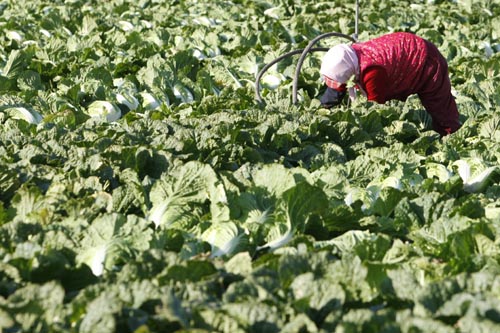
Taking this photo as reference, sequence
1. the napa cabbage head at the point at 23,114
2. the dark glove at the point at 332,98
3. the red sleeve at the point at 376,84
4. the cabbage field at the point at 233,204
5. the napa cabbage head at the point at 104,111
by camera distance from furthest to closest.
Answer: the dark glove at the point at 332,98 → the napa cabbage head at the point at 104,111 → the red sleeve at the point at 376,84 → the napa cabbage head at the point at 23,114 → the cabbage field at the point at 233,204

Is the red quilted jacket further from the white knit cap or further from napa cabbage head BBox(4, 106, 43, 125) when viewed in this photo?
napa cabbage head BBox(4, 106, 43, 125)

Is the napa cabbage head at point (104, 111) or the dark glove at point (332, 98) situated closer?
the napa cabbage head at point (104, 111)

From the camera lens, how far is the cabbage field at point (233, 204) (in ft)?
8.48

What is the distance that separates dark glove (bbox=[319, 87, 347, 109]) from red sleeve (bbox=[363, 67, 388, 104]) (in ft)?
0.77

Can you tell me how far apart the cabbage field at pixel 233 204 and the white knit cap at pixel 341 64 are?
11.7 inches

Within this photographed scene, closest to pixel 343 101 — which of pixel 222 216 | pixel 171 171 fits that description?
pixel 171 171

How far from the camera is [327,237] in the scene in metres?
3.67

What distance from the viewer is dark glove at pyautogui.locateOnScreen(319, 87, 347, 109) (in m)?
6.48

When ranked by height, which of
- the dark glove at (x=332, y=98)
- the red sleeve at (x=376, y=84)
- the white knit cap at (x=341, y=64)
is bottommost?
the dark glove at (x=332, y=98)

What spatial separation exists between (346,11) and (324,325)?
33.3 ft

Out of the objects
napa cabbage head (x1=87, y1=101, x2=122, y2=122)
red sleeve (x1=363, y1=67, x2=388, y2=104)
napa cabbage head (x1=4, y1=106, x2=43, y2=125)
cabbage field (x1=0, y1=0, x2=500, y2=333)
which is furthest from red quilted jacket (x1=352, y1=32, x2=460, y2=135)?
napa cabbage head (x1=4, y1=106, x2=43, y2=125)

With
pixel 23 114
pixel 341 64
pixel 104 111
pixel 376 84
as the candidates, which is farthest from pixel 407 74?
pixel 23 114

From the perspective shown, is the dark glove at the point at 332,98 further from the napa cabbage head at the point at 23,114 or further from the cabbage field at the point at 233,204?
the napa cabbage head at the point at 23,114

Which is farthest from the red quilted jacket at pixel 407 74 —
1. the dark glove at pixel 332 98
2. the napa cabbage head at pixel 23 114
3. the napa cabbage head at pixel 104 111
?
the napa cabbage head at pixel 23 114
